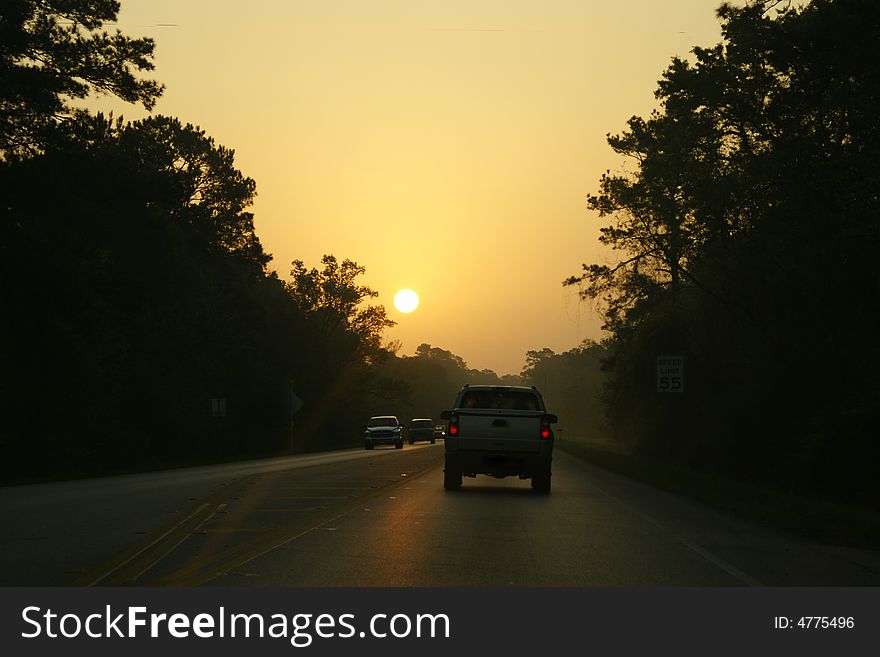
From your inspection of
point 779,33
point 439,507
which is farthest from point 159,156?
point 439,507

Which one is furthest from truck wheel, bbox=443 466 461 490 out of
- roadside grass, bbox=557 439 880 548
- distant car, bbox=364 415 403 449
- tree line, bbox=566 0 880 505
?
distant car, bbox=364 415 403 449

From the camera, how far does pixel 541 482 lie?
24.8 meters

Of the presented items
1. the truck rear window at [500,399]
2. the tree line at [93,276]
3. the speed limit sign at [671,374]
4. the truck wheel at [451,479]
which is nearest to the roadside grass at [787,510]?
the speed limit sign at [671,374]

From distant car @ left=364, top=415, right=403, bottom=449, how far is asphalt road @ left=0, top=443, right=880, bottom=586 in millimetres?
47375

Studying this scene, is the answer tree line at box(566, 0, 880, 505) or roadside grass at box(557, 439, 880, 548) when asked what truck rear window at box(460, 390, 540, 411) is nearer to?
roadside grass at box(557, 439, 880, 548)

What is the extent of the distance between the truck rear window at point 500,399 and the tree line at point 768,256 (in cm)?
789

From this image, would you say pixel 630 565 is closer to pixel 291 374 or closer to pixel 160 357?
pixel 160 357

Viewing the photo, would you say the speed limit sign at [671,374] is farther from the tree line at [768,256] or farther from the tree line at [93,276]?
the tree line at [93,276]

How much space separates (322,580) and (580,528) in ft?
21.4

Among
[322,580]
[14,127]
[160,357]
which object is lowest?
[322,580]

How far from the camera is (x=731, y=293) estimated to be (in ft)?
141

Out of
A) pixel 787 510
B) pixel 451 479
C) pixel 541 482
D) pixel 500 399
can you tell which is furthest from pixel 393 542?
pixel 500 399

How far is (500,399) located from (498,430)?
1.54m

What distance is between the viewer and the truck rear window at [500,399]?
2592 cm
